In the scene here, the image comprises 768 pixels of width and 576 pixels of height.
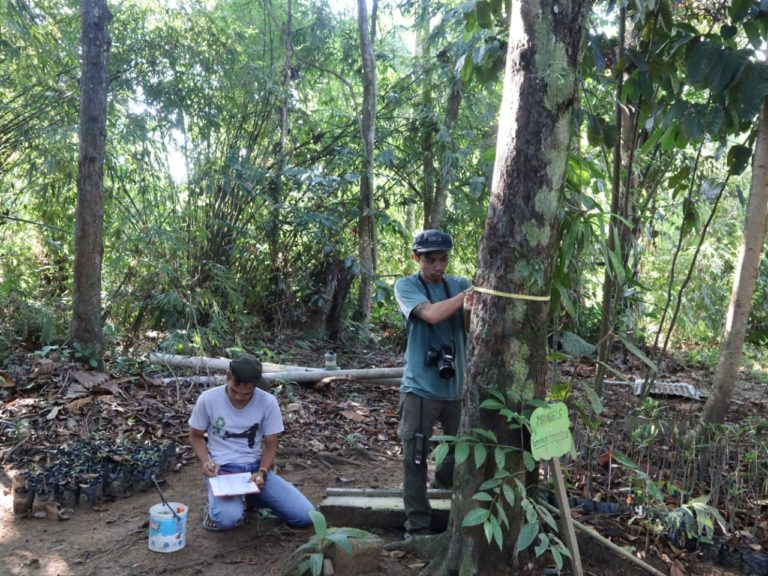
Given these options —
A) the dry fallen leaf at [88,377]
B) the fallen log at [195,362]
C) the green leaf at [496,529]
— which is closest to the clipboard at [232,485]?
the green leaf at [496,529]

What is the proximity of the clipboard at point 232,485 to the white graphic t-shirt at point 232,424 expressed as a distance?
0.16 metres

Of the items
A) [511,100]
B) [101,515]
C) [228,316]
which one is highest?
[511,100]

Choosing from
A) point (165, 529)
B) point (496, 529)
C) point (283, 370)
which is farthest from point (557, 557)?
point (283, 370)

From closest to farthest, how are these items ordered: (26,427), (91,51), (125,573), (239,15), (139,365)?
1. (125,573)
2. (26,427)
3. (91,51)
4. (139,365)
5. (239,15)

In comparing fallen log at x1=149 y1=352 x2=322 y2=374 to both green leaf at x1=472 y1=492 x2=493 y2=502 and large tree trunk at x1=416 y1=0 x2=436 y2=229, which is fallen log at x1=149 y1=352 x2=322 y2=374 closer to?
large tree trunk at x1=416 y1=0 x2=436 y2=229

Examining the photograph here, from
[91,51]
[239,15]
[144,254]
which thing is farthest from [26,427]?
[239,15]

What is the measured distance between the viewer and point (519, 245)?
2650mm

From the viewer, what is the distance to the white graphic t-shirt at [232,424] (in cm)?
375

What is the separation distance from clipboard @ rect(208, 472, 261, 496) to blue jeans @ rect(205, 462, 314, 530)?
0.09m

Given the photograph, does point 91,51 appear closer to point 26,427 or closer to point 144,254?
point 144,254

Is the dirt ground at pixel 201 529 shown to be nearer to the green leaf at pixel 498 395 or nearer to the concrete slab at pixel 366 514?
the concrete slab at pixel 366 514

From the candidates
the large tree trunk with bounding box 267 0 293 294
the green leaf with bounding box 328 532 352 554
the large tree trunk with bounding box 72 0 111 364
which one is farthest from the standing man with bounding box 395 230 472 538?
the large tree trunk with bounding box 267 0 293 294

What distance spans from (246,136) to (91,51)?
8.98 ft

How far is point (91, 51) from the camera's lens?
19.8ft
